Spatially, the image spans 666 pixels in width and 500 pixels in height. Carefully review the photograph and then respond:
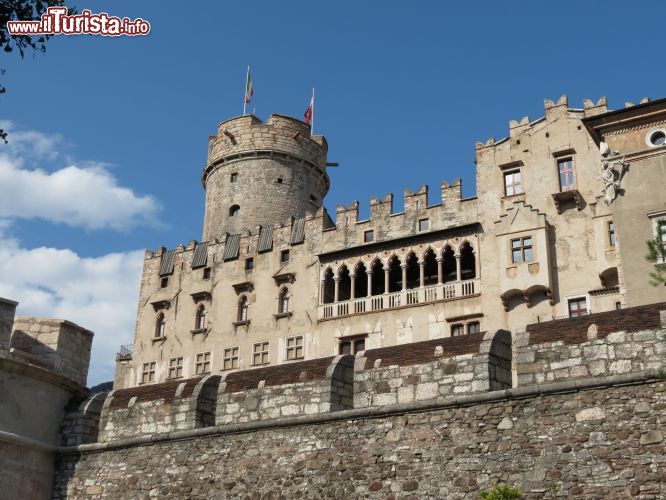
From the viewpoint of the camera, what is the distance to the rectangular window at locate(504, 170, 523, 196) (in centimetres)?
3473

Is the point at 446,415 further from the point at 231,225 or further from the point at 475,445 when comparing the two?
the point at 231,225

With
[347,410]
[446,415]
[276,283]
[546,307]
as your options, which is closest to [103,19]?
[347,410]

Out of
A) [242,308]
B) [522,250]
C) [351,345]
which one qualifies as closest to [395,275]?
[351,345]

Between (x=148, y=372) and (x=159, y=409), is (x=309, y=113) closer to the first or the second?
(x=148, y=372)

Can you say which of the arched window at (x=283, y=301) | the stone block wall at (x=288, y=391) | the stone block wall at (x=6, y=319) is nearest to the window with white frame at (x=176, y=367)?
the arched window at (x=283, y=301)

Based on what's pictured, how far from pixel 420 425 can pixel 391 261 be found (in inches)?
890

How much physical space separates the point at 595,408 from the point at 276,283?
27.3 metres

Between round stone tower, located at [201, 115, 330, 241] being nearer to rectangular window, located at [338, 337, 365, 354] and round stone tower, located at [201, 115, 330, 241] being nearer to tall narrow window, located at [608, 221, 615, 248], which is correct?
rectangular window, located at [338, 337, 365, 354]

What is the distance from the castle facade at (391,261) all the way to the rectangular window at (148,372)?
6 centimetres

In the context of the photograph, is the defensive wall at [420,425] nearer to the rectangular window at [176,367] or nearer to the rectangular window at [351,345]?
the rectangular window at [351,345]

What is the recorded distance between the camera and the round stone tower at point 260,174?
4488 cm

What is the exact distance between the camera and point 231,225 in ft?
147

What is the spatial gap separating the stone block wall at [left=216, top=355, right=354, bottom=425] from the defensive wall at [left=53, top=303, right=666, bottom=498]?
0.02 meters

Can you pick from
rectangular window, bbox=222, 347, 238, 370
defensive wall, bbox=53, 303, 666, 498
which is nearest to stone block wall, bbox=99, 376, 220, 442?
defensive wall, bbox=53, 303, 666, 498
